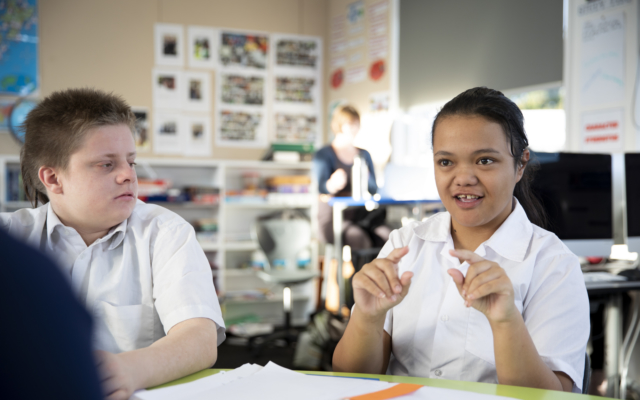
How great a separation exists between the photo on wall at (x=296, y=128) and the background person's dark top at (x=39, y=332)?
16.2ft

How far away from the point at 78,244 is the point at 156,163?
3.34 meters

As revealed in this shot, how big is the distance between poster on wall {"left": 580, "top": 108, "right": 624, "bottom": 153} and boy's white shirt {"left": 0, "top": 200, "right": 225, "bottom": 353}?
2.76 m

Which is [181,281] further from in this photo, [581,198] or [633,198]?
[633,198]

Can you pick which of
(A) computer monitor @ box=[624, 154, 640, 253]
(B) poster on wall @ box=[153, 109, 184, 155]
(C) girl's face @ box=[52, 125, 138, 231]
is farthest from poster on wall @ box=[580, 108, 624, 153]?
(B) poster on wall @ box=[153, 109, 184, 155]

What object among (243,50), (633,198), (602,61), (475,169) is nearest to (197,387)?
(475,169)

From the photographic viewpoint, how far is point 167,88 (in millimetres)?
4836

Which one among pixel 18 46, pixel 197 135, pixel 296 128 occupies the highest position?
pixel 18 46

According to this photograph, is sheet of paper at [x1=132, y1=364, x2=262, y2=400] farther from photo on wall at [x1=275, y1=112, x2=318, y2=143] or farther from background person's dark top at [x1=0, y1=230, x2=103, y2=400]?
photo on wall at [x1=275, y1=112, x2=318, y2=143]

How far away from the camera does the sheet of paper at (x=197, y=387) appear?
0.73 meters

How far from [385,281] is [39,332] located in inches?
25.5

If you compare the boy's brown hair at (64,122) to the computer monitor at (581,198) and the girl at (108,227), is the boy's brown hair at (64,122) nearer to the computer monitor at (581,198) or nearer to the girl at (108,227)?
the girl at (108,227)

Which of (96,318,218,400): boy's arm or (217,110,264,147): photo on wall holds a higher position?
(217,110,264,147): photo on wall

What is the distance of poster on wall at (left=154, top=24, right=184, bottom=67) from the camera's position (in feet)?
15.7

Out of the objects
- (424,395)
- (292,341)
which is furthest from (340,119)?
(424,395)
